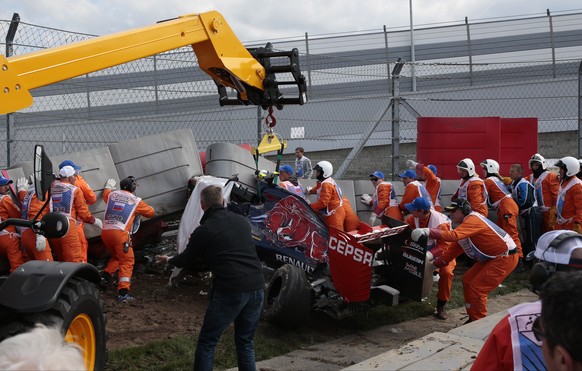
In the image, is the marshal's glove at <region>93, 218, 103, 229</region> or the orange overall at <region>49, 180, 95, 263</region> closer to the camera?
the orange overall at <region>49, 180, 95, 263</region>

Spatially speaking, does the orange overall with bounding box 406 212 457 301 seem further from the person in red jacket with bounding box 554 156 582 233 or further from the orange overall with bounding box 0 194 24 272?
the orange overall with bounding box 0 194 24 272

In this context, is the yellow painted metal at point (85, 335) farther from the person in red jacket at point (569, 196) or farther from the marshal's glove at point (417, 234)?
the person in red jacket at point (569, 196)

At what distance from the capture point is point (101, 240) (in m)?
9.48

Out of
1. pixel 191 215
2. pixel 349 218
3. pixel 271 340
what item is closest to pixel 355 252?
pixel 271 340

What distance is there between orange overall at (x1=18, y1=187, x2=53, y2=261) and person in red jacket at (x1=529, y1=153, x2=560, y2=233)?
25.6 feet

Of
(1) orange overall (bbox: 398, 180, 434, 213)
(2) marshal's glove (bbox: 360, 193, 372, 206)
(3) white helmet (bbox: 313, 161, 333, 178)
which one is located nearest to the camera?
(3) white helmet (bbox: 313, 161, 333, 178)

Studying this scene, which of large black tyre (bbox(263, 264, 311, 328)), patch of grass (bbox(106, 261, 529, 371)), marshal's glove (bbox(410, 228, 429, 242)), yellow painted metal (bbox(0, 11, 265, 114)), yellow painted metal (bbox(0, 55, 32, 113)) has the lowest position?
patch of grass (bbox(106, 261, 529, 371))

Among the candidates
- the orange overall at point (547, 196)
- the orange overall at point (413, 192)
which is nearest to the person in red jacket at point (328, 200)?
the orange overall at point (413, 192)

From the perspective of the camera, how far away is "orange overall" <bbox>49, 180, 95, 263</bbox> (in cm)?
848

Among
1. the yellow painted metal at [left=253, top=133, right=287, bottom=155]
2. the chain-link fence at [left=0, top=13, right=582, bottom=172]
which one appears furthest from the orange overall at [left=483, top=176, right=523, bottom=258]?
the yellow painted metal at [left=253, top=133, right=287, bottom=155]

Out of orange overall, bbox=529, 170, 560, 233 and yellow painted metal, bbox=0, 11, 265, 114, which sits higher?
yellow painted metal, bbox=0, 11, 265, 114

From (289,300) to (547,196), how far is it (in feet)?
21.2

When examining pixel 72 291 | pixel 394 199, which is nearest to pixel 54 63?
pixel 72 291

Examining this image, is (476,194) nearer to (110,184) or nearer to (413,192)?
(413,192)
